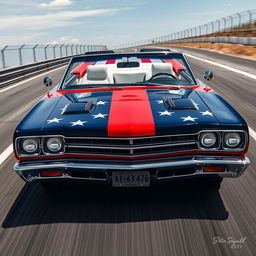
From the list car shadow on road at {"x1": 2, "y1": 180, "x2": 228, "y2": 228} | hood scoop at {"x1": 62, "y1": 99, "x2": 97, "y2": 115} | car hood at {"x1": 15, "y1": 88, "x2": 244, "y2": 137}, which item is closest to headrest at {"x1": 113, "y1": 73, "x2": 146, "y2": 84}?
car hood at {"x1": 15, "y1": 88, "x2": 244, "y2": 137}

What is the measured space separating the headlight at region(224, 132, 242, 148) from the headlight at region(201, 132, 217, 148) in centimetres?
11

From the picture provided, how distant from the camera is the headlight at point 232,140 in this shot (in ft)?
10.3

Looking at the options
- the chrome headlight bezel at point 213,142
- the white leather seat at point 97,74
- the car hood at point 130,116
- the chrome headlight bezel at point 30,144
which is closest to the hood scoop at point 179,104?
the car hood at point 130,116

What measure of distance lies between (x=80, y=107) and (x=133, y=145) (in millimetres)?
881

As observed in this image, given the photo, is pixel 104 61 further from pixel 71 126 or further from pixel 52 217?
pixel 52 217

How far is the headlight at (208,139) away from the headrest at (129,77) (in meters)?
2.06

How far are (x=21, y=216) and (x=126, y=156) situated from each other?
121cm

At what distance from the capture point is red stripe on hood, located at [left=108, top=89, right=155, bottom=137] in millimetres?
3016

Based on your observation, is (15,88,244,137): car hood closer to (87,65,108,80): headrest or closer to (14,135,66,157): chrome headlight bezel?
(14,135,66,157): chrome headlight bezel

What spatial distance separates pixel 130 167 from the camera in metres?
3.04

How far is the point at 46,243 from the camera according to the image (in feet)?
9.28

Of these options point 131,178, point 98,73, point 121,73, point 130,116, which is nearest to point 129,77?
point 121,73

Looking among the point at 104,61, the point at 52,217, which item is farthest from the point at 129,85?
the point at 52,217

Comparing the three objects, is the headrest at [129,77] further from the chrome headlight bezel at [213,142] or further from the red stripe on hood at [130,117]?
the chrome headlight bezel at [213,142]
